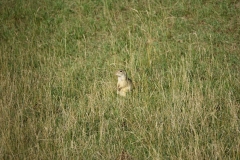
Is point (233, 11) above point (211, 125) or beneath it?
above

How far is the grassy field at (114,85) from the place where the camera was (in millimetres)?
4246

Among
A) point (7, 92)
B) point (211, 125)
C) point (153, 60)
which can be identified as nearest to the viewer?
point (211, 125)

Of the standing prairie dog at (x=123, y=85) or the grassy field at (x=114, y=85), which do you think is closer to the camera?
the grassy field at (x=114, y=85)

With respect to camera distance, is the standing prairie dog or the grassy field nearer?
the grassy field

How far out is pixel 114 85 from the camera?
627cm

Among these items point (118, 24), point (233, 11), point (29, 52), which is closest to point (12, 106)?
point (29, 52)

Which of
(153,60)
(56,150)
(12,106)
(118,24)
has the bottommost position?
(56,150)

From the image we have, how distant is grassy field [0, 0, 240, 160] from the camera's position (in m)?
4.25

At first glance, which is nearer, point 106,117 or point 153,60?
point 106,117

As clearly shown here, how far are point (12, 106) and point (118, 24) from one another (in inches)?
174

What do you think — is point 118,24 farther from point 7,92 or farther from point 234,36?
point 7,92

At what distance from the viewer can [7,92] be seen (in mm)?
5398

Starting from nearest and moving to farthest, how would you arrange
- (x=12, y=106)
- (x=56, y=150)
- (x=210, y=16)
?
(x=56, y=150)
(x=12, y=106)
(x=210, y=16)

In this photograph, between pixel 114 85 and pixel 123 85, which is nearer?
pixel 123 85
